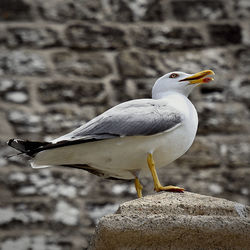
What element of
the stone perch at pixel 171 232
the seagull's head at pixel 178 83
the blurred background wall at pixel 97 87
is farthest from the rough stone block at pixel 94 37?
the stone perch at pixel 171 232

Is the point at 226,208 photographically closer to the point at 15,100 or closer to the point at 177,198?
the point at 177,198

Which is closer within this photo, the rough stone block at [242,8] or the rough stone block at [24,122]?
the rough stone block at [24,122]

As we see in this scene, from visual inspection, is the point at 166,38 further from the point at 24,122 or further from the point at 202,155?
the point at 24,122

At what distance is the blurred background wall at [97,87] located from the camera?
2.72 metres

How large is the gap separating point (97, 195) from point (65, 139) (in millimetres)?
1333

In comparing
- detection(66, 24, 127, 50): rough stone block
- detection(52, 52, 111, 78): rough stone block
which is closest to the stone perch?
detection(52, 52, 111, 78): rough stone block

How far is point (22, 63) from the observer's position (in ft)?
10.0

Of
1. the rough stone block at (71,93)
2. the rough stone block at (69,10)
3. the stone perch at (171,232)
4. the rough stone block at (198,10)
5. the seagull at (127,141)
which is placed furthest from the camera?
the rough stone block at (198,10)

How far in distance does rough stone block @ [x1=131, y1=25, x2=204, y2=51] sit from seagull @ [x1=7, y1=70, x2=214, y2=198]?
5.38ft

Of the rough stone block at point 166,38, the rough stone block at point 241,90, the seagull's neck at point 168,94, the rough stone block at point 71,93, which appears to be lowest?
the rough stone block at point 241,90

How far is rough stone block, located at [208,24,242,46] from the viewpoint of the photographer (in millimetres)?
3279

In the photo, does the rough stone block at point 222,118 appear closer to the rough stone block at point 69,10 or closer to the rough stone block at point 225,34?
the rough stone block at point 225,34

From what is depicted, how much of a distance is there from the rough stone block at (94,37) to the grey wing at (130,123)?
1.64 metres

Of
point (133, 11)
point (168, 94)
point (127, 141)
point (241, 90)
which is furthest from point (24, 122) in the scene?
point (127, 141)
